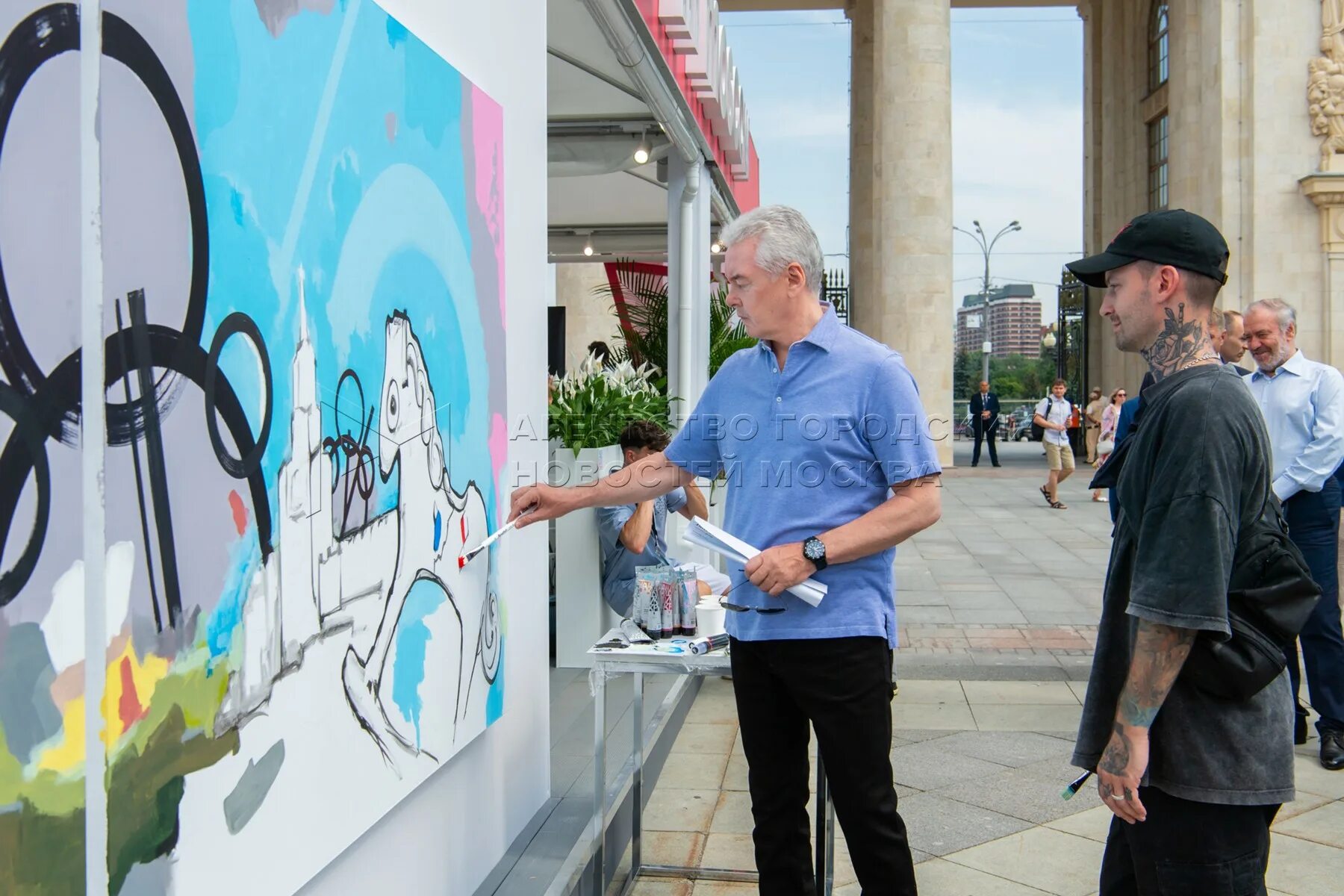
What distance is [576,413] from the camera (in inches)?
251

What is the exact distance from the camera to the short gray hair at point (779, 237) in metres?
2.67

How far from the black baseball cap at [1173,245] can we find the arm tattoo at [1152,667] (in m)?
0.62

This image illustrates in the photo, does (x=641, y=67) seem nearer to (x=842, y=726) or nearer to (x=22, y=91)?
(x=842, y=726)

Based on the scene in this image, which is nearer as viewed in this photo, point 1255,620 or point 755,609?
point 1255,620

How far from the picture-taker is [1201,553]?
187 centimetres

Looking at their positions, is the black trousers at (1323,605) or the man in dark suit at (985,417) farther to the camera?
the man in dark suit at (985,417)

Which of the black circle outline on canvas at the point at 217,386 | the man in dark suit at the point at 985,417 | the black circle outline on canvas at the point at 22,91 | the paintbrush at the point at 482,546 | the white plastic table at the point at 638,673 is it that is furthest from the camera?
the man in dark suit at the point at 985,417

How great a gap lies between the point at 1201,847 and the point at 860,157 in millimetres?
29180

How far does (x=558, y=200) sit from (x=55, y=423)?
988 cm

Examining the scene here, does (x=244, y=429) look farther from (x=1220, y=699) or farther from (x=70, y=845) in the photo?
(x=1220, y=699)

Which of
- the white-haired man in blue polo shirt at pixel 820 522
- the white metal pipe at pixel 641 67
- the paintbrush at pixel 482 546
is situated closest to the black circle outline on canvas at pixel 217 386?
the paintbrush at pixel 482 546

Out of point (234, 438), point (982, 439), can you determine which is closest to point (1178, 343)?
point (234, 438)

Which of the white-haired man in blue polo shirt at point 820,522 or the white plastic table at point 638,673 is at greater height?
the white-haired man in blue polo shirt at point 820,522

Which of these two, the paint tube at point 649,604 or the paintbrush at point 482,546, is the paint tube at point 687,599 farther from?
the paintbrush at point 482,546
